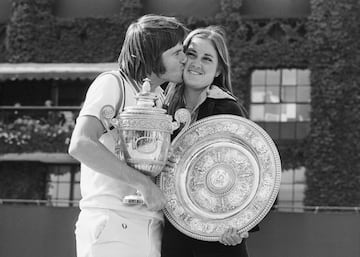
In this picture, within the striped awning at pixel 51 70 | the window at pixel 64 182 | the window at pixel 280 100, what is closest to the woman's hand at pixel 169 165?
the window at pixel 280 100

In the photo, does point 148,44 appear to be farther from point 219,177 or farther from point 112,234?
point 112,234

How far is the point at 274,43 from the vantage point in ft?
71.8

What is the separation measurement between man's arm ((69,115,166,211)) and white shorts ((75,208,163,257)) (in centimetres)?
14

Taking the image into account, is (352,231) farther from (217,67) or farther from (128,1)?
(128,1)

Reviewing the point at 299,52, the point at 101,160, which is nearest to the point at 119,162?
the point at 101,160

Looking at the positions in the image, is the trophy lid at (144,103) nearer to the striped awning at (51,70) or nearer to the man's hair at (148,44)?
the man's hair at (148,44)

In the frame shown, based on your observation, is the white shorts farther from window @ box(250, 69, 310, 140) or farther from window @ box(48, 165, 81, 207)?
window @ box(48, 165, 81, 207)

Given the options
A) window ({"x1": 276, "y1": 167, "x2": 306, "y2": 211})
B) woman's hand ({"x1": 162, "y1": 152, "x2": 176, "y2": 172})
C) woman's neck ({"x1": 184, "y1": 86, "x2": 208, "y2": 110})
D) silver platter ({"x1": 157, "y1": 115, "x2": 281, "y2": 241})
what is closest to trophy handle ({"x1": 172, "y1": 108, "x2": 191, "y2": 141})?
silver platter ({"x1": 157, "y1": 115, "x2": 281, "y2": 241})

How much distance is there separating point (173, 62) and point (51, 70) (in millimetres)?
18978

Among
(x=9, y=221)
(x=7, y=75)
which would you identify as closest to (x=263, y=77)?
(x=7, y=75)

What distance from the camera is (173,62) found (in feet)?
12.6

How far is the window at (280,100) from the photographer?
2181 centimetres

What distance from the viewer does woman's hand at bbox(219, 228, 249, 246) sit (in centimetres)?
390

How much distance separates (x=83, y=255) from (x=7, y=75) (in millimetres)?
19522
